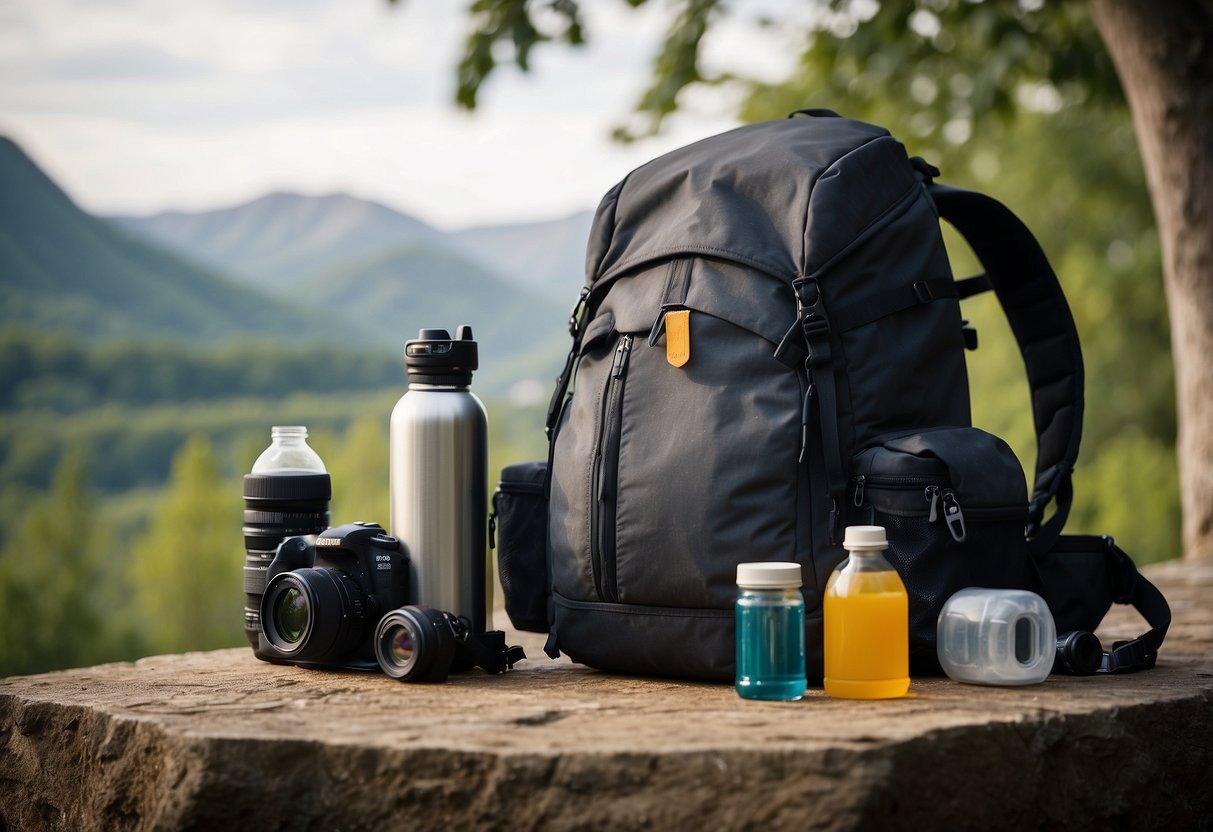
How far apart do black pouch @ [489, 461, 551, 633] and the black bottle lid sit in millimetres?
278

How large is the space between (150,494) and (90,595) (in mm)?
3843

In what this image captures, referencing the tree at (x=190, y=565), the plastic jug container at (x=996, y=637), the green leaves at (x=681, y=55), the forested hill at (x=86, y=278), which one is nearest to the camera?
the plastic jug container at (x=996, y=637)

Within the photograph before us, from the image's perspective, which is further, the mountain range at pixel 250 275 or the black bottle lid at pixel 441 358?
the mountain range at pixel 250 275

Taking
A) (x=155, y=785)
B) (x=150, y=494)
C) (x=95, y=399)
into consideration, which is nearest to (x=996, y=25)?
(x=155, y=785)

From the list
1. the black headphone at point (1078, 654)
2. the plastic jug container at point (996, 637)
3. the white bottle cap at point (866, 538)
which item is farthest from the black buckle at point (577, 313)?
the black headphone at point (1078, 654)

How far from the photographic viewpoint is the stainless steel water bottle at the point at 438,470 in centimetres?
203

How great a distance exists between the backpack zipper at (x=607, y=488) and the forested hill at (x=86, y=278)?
19.2m

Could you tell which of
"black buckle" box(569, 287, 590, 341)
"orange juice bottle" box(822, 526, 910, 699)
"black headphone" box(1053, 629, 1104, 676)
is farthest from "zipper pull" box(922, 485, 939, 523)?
"black buckle" box(569, 287, 590, 341)

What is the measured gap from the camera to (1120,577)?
2.15 metres

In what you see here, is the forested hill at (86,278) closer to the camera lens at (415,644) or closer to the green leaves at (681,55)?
the green leaves at (681,55)

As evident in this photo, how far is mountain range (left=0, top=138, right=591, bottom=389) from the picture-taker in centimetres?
1977

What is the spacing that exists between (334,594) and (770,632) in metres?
0.69

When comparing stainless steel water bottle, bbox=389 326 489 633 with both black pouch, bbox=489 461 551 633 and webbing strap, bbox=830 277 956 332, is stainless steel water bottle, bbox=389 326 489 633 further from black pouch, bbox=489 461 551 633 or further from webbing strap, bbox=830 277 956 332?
webbing strap, bbox=830 277 956 332

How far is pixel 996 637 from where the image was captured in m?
1.80
